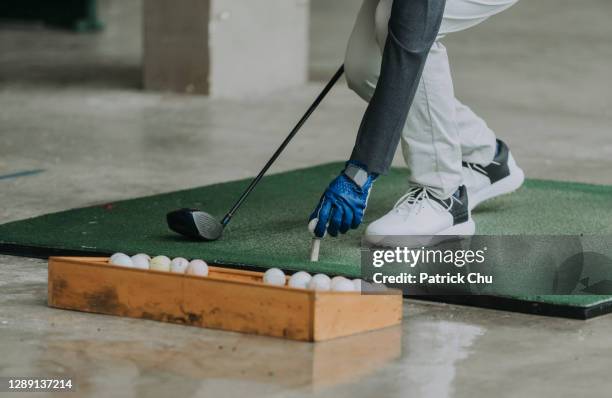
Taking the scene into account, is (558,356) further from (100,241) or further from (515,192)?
(515,192)

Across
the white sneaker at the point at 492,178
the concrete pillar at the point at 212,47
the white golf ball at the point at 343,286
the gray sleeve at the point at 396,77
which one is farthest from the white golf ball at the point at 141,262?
the concrete pillar at the point at 212,47

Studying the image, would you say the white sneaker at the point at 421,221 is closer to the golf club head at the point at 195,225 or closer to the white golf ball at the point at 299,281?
the golf club head at the point at 195,225

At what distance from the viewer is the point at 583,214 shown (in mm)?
3689

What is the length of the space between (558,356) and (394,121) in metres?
0.79

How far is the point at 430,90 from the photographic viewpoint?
3223mm

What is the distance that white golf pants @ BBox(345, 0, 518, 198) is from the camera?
10.6 ft

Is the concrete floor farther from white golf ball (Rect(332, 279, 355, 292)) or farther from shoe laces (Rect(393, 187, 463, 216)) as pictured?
shoe laces (Rect(393, 187, 463, 216))

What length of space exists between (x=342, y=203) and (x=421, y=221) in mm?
327

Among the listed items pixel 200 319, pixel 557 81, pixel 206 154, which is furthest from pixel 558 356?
pixel 557 81

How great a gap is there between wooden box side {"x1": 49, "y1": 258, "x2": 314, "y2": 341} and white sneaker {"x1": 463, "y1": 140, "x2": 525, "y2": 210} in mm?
1130

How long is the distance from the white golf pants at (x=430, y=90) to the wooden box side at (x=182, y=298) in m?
0.76

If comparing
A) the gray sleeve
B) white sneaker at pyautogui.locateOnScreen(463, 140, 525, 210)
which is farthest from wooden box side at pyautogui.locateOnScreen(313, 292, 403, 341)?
white sneaker at pyautogui.locateOnScreen(463, 140, 525, 210)

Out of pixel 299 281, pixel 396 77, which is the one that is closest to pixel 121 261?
pixel 299 281

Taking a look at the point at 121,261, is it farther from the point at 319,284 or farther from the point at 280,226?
the point at 280,226
